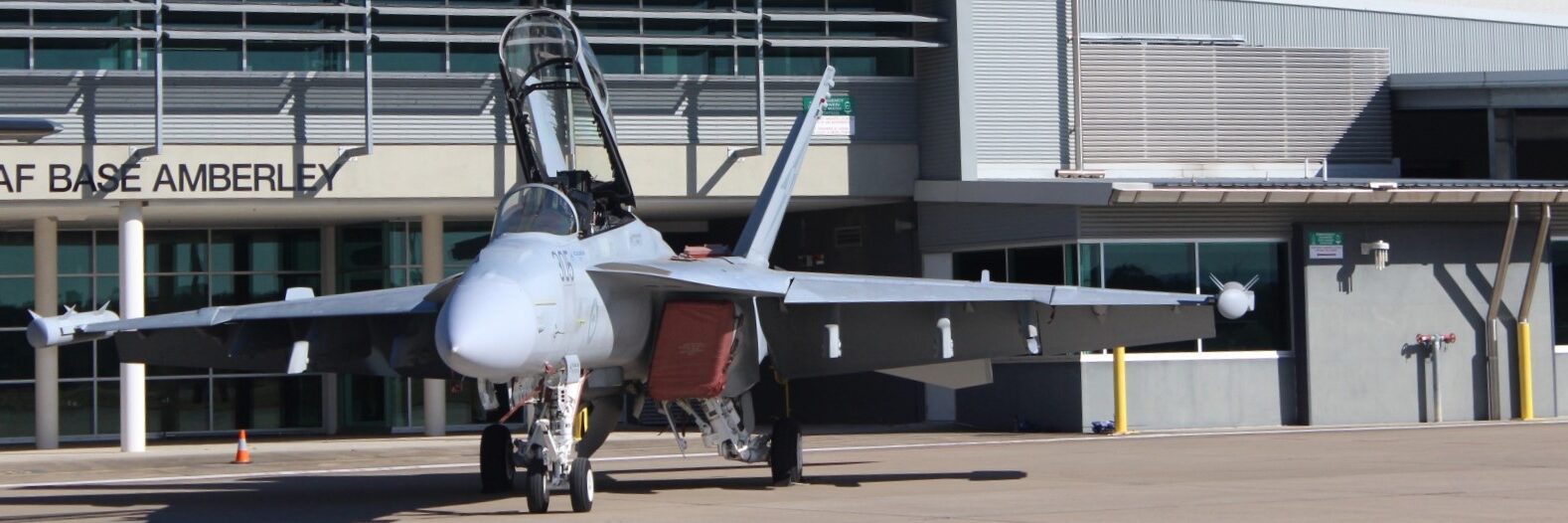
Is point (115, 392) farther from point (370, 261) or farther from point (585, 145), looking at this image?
point (585, 145)

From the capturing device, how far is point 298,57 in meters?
26.5

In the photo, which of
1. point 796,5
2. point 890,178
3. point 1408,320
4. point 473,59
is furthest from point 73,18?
point 1408,320

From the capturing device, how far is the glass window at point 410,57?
26.9 metres

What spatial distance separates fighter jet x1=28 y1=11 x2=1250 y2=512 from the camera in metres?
13.8

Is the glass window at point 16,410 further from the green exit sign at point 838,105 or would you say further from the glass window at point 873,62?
the glass window at point 873,62

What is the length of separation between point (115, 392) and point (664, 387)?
19449mm

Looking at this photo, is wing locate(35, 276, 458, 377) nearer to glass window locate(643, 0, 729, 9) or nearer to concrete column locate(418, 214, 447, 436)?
concrete column locate(418, 214, 447, 436)

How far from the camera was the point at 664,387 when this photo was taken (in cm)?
1520

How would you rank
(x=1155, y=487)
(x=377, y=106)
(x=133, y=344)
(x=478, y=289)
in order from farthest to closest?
(x=377, y=106) → (x=133, y=344) → (x=1155, y=487) → (x=478, y=289)

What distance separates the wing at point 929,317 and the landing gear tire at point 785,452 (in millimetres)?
662

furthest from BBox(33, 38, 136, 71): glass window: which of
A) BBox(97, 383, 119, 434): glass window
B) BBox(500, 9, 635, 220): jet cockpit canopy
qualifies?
BBox(500, 9, 635, 220): jet cockpit canopy

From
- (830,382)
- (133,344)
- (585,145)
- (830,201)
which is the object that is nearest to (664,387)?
(585,145)

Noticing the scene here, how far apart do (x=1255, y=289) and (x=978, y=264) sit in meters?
4.06

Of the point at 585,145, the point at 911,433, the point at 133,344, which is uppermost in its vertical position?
the point at 585,145
